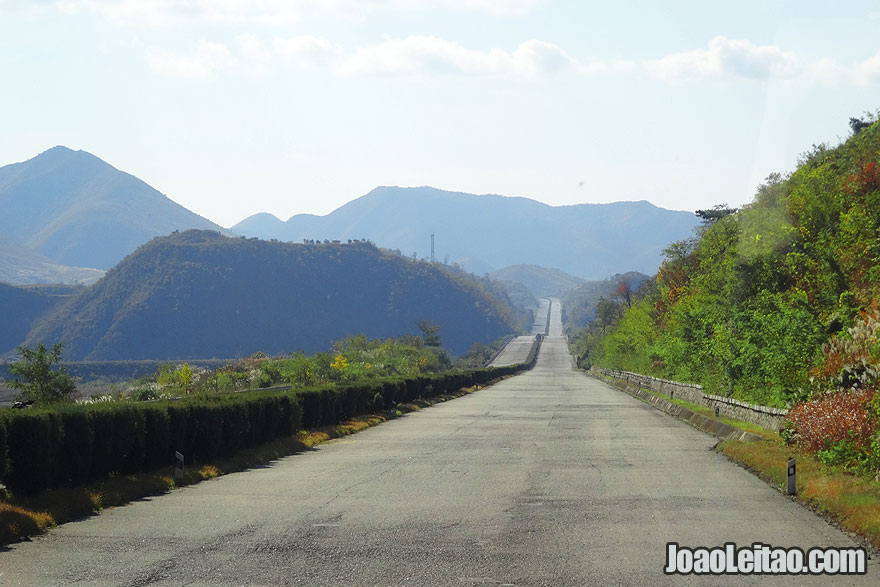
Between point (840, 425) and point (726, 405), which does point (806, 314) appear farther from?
point (840, 425)

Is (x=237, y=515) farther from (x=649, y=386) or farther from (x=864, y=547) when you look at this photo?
(x=649, y=386)

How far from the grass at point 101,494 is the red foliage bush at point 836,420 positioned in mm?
12053

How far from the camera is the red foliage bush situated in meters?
16.4

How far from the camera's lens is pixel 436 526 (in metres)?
12.4

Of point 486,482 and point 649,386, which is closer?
point 486,482

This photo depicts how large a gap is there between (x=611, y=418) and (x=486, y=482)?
68.9ft

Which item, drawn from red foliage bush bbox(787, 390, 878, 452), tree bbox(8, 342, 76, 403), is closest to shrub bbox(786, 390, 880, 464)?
red foliage bush bbox(787, 390, 878, 452)

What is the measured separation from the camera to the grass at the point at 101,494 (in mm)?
12492

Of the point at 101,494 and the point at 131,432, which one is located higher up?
the point at 131,432

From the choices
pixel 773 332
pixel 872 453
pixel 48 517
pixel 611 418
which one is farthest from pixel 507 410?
Answer: pixel 48 517

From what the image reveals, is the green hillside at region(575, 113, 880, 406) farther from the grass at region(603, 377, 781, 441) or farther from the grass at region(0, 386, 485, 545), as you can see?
the grass at region(0, 386, 485, 545)

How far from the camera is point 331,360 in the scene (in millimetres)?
69312

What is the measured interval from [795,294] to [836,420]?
1920 cm

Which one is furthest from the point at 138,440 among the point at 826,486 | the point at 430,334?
the point at 430,334
